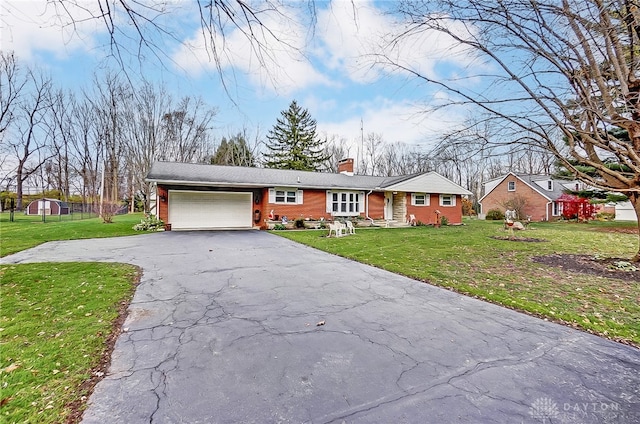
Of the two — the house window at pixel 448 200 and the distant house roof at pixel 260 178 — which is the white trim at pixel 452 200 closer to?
the house window at pixel 448 200

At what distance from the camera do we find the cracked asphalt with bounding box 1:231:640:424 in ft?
6.89

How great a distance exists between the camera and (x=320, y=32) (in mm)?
2580

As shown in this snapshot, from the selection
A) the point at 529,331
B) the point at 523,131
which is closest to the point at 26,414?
the point at 529,331

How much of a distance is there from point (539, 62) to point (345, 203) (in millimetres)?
14070

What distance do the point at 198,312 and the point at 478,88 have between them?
20.4 feet

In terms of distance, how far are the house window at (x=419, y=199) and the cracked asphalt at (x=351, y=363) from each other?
16.6 meters

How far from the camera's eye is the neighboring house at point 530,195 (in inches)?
1061

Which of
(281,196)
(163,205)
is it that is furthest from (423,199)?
(163,205)

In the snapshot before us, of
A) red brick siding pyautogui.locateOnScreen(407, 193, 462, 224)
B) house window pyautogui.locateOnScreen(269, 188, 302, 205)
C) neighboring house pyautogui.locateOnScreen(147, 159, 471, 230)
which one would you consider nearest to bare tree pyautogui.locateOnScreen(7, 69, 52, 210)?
neighboring house pyautogui.locateOnScreen(147, 159, 471, 230)

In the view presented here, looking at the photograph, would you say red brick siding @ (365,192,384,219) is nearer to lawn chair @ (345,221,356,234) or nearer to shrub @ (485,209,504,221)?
lawn chair @ (345,221,356,234)

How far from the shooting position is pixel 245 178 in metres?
17.6

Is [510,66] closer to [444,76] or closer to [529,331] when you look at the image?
[444,76]

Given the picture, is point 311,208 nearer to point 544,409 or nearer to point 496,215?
A: point 544,409

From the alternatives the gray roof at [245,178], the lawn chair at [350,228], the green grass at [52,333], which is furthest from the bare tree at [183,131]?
the green grass at [52,333]
